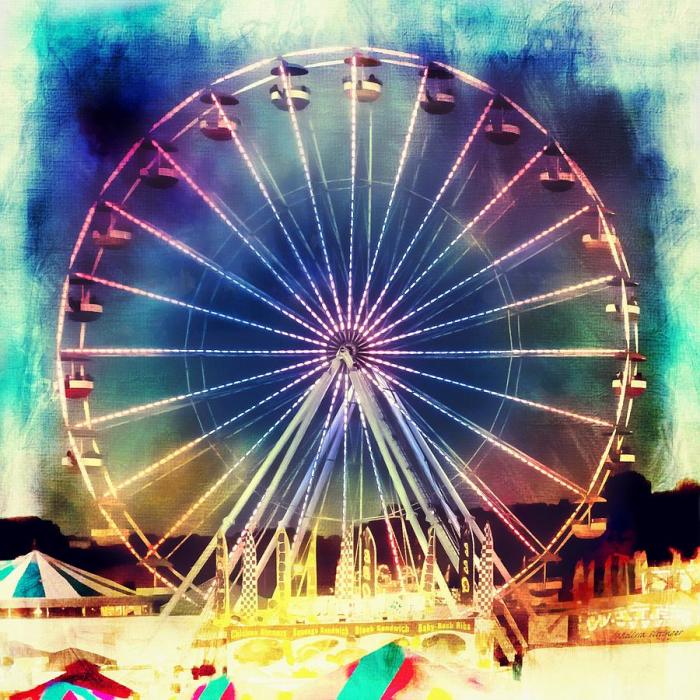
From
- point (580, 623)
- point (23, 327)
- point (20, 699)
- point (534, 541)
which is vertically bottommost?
point (20, 699)

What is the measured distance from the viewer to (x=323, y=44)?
15.5 ft

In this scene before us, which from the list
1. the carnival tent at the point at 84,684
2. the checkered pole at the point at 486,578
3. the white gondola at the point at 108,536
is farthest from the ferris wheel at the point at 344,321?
the carnival tent at the point at 84,684

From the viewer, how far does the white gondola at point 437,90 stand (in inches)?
186

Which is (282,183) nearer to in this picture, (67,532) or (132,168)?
(132,168)

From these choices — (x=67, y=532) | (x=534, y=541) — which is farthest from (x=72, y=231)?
(x=534, y=541)

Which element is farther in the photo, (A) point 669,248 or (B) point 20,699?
(A) point 669,248

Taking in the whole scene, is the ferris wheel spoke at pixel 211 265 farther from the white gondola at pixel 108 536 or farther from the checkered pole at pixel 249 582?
the white gondola at pixel 108 536

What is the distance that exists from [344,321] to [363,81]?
1059mm

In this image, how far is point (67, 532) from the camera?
15.1 ft

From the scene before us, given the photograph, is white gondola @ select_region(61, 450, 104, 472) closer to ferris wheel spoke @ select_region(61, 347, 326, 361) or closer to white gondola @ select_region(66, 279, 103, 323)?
ferris wheel spoke @ select_region(61, 347, 326, 361)

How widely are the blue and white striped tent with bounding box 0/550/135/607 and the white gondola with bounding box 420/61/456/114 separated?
99.2 inches

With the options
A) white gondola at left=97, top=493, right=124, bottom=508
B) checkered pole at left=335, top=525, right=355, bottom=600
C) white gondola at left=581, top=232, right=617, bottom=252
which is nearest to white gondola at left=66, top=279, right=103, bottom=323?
white gondola at left=97, top=493, right=124, bottom=508

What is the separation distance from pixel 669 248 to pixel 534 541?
1.47m

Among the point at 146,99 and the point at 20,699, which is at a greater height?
the point at 146,99
